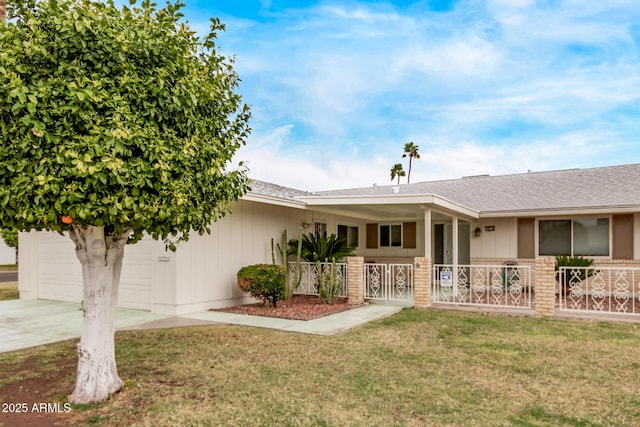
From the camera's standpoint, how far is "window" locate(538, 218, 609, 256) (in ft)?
42.1

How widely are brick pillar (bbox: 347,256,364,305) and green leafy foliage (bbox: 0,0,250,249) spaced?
6918 millimetres

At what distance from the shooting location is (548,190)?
1483 cm

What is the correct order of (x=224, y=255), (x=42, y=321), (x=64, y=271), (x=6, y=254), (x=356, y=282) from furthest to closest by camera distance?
(x=6, y=254) → (x=64, y=271) → (x=356, y=282) → (x=224, y=255) → (x=42, y=321)

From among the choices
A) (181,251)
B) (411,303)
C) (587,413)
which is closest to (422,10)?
(411,303)

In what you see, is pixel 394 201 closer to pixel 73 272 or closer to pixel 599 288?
pixel 599 288

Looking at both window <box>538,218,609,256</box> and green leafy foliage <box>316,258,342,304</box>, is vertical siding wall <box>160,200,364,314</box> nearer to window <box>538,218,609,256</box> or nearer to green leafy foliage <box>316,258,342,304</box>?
green leafy foliage <box>316,258,342,304</box>

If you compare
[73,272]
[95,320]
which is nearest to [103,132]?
[95,320]

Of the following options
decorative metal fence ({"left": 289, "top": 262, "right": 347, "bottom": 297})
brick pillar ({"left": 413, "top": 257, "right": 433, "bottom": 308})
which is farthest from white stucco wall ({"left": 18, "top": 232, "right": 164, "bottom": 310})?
brick pillar ({"left": 413, "top": 257, "right": 433, "bottom": 308})

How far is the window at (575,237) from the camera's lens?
1284 centimetres

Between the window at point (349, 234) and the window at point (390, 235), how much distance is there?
1.10 metres

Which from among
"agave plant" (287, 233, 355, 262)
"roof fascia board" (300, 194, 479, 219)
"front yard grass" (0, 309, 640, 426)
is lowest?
"front yard grass" (0, 309, 640, 426)

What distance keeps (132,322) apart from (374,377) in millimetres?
5494

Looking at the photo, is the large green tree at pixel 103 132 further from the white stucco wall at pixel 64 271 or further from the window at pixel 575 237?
the window at pixel 575 237

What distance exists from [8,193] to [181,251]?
Result: 19.1 feet
